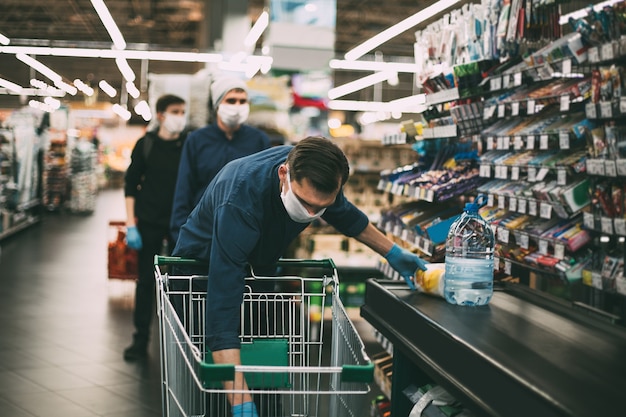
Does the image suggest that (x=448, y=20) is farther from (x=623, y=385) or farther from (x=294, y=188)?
(x=623, y=385)

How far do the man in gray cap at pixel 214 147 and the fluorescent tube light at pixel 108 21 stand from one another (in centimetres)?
721

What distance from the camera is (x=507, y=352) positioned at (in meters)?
2.04

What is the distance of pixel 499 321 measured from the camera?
2447mm

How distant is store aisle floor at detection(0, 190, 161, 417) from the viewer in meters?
4.66

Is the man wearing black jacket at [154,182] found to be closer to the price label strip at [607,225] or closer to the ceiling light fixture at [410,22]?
the price label strip at [607,225]

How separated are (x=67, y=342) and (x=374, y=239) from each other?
157 inches

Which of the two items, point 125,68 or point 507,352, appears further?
point 125,68

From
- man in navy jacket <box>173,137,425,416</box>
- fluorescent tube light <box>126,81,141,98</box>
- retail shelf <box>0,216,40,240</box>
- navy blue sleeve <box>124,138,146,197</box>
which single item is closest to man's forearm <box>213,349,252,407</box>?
man in navy jacket <box>173,137,425,416</box>

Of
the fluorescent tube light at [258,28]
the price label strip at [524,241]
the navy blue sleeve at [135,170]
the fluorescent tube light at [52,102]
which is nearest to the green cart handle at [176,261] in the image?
the price label strip at [524,241]

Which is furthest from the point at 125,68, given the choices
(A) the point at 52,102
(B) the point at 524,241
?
(B) the point at 524,241

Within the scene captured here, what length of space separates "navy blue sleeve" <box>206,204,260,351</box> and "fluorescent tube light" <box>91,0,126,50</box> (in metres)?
9.45

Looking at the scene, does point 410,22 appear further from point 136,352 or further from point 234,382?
point 234,382

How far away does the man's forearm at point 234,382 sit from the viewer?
200 centimetres

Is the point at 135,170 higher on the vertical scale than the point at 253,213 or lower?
higher
